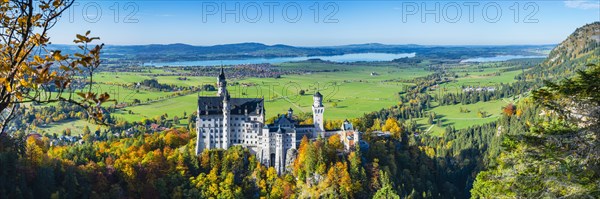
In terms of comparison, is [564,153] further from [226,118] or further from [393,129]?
[393,129]

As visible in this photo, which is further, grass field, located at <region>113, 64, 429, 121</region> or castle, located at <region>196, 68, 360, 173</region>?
grass field, located at <region>113, 64, 429, 121</region>

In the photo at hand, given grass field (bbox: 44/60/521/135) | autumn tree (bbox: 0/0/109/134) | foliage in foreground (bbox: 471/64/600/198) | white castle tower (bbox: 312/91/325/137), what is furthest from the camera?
grass field (bbox: 44/60/521/135)

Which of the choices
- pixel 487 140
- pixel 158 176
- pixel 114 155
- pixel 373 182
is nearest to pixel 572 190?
pixel 373 182

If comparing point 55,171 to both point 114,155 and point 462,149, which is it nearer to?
point 114,155

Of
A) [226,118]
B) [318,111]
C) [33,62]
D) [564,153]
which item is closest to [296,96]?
[318,111]

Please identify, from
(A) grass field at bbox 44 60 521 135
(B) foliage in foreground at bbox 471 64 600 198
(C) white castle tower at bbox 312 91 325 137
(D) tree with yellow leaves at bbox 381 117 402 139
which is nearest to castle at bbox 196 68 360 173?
(C) white castle tower at bbox 312 91 325 137

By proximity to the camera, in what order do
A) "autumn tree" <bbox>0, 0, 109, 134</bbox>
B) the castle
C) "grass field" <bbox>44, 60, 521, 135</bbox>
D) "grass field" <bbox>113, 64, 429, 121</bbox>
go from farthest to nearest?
"grass field" <bbox>113, 64, 429, 121</bbox>
"grass field" <bbox>44, 60, 521, 135</bbox>
the castle
"autumn tree" <bbox>0, 0, 109, 134</bbox>

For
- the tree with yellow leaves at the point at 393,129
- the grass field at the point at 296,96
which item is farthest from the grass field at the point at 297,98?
the tree with yellow leaves at the point at 393,129

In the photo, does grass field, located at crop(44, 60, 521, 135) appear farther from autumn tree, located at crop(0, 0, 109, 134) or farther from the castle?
autumn tree, located at crop(0, 0, 109, 134)

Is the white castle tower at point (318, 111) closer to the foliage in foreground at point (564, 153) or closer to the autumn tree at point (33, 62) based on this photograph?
the foliage in foreground at point (564, 153)

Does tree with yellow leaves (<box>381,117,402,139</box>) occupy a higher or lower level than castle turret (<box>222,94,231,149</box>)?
lower
